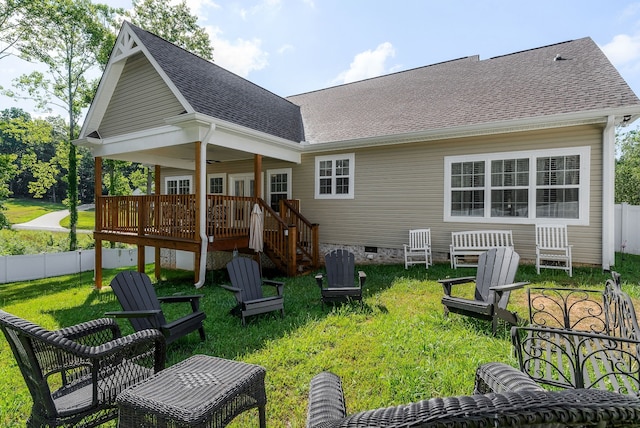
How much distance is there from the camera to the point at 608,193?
6.76 meters

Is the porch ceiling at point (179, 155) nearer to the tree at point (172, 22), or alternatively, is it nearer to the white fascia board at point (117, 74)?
the white fascia board at point (117, 74)

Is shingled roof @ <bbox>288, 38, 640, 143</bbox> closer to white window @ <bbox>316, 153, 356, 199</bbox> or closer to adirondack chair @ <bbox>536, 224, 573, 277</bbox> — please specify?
white window @ <bbox>316, 153, 356, 199</bbox>

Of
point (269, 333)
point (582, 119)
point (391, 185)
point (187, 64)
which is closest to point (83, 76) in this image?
point (187, 64)

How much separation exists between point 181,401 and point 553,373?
3.20 meters

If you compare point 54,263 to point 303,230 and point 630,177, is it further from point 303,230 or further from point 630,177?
point 630,177

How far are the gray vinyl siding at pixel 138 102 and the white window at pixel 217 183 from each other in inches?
156

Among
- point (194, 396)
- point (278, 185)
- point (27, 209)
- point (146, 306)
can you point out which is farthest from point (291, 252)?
point (27, 209)

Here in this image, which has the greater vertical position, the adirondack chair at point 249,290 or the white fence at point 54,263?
the adirondack chair at point 249,290

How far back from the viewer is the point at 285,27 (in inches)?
415

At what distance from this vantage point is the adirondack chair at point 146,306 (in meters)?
3.83

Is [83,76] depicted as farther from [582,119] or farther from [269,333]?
[582,119]

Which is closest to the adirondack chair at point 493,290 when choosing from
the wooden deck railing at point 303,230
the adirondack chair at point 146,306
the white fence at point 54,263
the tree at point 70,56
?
the adirondack chair at point 146,306

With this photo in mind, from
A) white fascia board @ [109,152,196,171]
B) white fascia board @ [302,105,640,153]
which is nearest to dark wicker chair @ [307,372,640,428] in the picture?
white fascia board @ [302,105,640,153]

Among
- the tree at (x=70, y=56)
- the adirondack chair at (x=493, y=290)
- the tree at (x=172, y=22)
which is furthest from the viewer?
the tree at (x=172, y=22)
